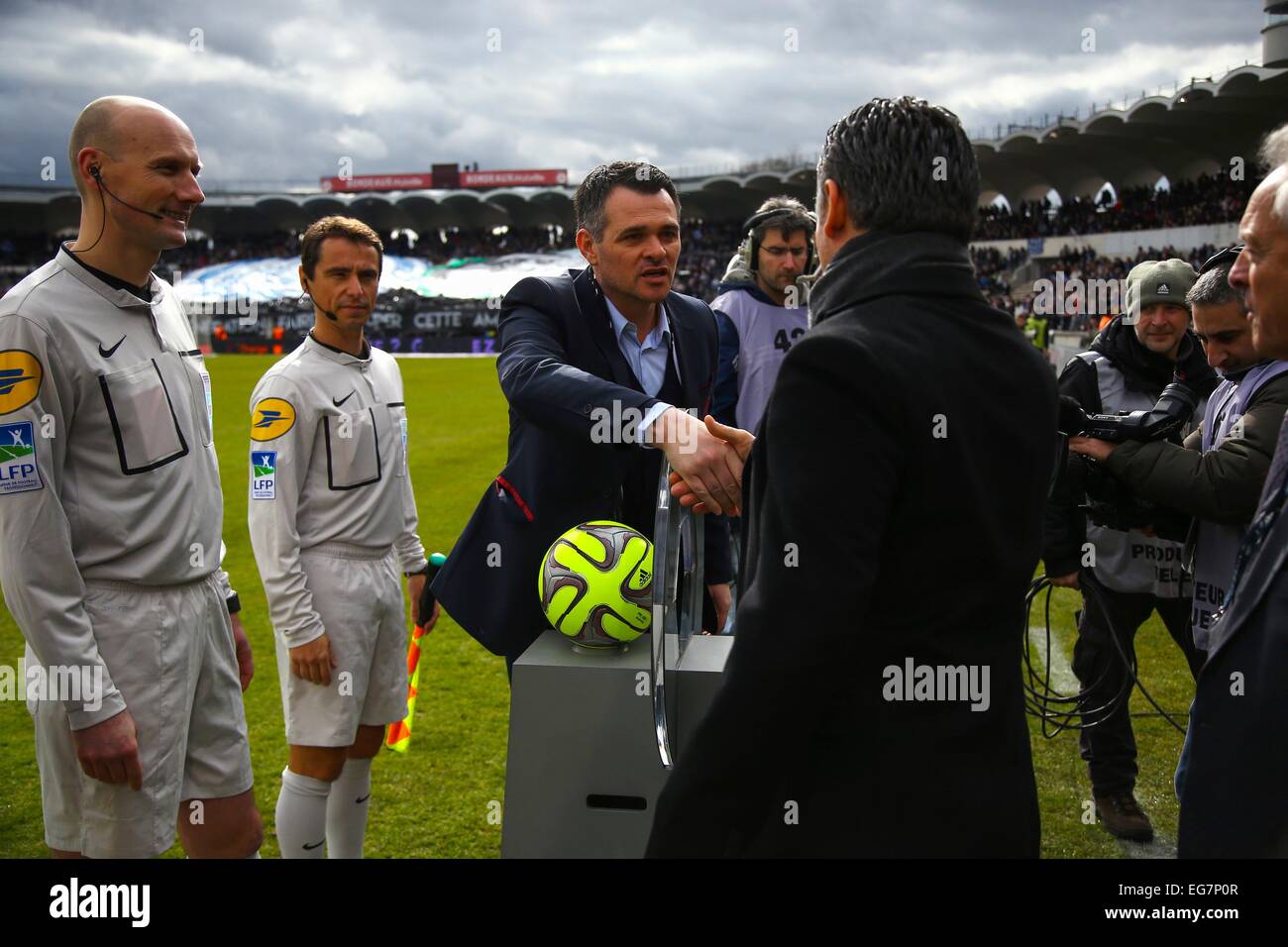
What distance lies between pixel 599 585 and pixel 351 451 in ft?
5.44

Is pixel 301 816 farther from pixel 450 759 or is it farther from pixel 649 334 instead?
pixel 649 334

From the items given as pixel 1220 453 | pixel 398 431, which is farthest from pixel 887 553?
pixel 398 431

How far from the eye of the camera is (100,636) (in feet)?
8.59

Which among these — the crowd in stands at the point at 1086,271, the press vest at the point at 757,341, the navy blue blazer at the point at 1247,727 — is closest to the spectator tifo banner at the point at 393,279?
the crowd in stands at the point at 1086,271

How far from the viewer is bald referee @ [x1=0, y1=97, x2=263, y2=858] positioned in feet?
8.02

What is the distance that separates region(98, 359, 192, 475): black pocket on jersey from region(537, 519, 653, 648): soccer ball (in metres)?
1.16

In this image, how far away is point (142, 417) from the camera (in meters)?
2.68

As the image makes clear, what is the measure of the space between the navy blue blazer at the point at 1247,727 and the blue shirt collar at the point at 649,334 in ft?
5.46

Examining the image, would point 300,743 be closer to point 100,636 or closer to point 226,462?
point 100,636

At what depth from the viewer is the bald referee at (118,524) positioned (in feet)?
8.02

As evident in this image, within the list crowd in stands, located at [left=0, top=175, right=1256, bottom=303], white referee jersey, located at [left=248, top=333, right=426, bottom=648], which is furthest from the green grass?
crowd in stands, located at [left=0, top=175, right=1256, bottom=303]

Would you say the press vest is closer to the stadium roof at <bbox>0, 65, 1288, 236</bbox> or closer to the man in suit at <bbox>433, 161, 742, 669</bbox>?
Answer: the man in suit at <bbox>433, 161, 742, 669</bbox>
